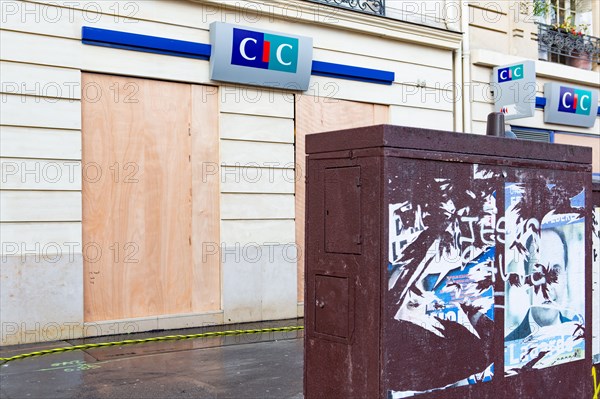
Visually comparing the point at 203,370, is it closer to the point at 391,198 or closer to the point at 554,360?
the point at 554,360

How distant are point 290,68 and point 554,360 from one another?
21.7 feet

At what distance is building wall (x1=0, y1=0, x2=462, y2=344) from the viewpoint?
25.2ft

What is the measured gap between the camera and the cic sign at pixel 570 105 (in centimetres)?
1349

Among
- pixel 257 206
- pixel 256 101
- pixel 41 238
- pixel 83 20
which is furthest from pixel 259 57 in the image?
pixel 41 238

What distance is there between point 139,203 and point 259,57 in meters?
2.51

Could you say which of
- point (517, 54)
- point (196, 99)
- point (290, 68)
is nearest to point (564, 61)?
point (517, 54)

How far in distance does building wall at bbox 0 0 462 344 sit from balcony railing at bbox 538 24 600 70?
331cm

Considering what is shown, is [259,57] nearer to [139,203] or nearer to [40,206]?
[139,203]

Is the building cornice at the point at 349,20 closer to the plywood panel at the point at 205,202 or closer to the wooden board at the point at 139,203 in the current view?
the plywood panel at the point at 205,202

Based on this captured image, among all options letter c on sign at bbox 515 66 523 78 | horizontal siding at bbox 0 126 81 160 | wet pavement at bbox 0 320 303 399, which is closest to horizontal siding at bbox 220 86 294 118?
horizontal siding at bbox 0 126 81 160

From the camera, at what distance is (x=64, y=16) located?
26.4 feet

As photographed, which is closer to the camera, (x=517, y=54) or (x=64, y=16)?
(x=64, y=16)

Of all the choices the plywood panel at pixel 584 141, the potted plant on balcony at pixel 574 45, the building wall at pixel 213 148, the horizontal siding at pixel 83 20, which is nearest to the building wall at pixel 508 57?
the plywood panel at pixel 584 141

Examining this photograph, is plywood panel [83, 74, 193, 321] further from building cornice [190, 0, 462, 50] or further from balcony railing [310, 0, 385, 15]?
balcony railing [310, 0, 385, 15]
